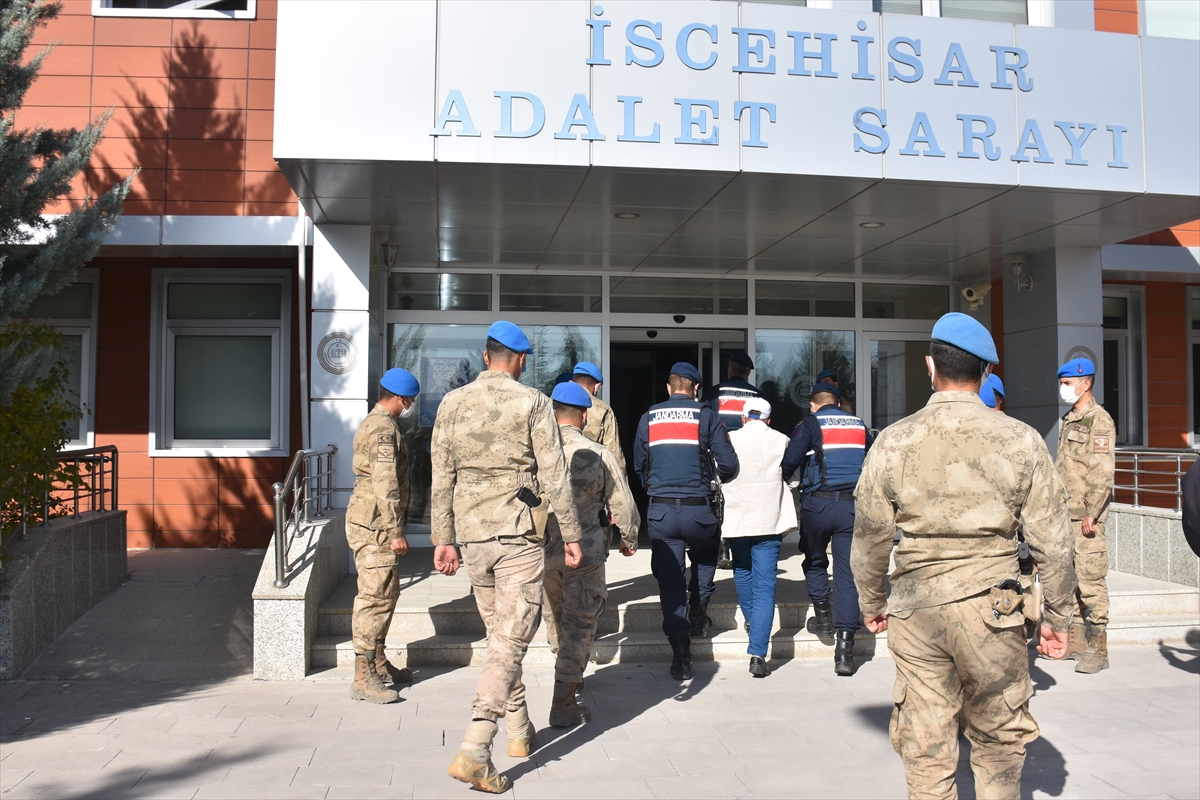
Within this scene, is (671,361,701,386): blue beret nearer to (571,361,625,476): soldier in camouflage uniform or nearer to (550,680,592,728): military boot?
(571,361,625,476): soldier in camouflage uniform

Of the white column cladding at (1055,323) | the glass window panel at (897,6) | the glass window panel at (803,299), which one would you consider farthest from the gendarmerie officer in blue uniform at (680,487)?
the glass window panel at (897,6)

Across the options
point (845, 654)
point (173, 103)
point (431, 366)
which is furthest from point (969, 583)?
point (173, 103)

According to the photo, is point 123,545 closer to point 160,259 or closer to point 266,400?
point 266,400

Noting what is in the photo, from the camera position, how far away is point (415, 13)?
22.6 feet

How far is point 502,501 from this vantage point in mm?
4504

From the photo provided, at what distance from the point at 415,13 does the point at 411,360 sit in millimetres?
4186

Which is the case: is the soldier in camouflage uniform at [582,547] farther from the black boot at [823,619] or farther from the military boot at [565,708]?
the black boot at [823,619]

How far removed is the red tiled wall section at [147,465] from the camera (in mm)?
10133

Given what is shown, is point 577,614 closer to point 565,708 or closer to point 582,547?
point 582,547

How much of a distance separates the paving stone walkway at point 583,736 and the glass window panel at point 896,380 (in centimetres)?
484

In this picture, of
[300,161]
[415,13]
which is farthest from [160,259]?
[415,13]

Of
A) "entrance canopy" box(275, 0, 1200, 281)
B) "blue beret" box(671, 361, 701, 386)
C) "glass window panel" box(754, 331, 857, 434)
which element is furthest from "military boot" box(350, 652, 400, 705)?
"glass window panel" box(754, 331, 857, 434)

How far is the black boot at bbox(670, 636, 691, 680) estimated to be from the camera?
242 inches

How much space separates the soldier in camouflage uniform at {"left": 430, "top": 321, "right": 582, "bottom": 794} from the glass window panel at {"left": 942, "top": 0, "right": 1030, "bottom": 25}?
737cm
